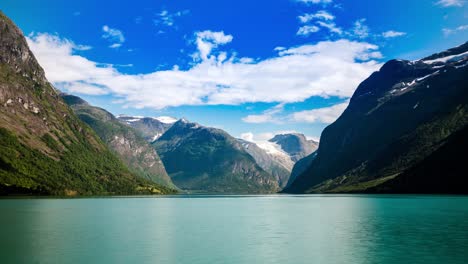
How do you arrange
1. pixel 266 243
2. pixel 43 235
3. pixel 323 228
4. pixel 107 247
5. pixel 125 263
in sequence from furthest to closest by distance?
1. pixel 323 228
2. pixel 43 235
3. pixel 266 243
4. pixel 107 247
5. pixel 125 263

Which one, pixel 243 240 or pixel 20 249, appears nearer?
pixel 20 249

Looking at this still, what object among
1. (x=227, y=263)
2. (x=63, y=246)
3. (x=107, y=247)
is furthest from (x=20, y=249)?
(x=227, y=263)

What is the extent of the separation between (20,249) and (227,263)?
28.4 metres

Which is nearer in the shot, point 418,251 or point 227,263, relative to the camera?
point 227,263

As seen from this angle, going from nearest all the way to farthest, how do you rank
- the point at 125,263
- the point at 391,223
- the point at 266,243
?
the point at 125,263 → the point at 266,243 → the point at 391,223

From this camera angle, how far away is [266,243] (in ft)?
221

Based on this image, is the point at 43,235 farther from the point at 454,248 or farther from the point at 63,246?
the point at 454,248

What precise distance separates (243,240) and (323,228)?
77.6ft

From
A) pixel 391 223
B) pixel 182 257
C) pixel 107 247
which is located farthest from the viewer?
pixel 391 223

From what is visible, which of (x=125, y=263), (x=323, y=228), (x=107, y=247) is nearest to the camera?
(x=125, y=263)

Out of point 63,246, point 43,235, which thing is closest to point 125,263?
point 63,246

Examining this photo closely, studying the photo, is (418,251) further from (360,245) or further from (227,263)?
(227,263)

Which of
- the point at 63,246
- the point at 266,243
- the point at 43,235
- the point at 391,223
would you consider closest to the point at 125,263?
the point at 63,246

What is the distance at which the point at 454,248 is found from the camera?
57969mm
